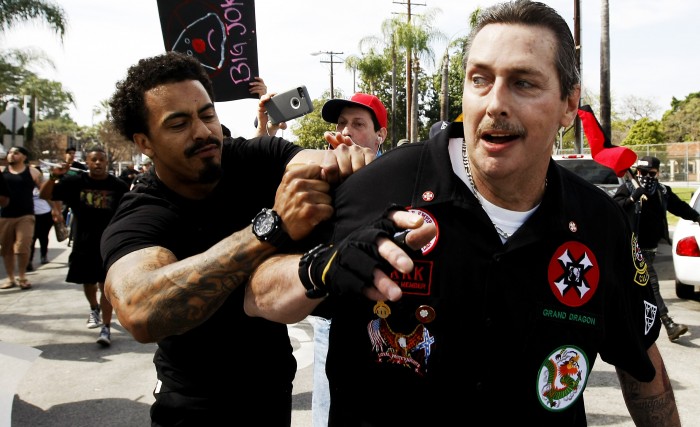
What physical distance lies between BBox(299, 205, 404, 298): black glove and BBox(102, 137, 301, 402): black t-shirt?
34.7 inches

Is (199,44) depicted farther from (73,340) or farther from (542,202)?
(73,340)

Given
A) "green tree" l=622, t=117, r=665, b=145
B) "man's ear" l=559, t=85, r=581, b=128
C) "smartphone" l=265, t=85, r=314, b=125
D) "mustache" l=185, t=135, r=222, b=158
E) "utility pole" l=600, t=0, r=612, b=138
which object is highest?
"utility pole" l=600, t=0, r=612, b=138

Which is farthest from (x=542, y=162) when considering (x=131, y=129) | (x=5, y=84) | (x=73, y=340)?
(x=5, y=84)

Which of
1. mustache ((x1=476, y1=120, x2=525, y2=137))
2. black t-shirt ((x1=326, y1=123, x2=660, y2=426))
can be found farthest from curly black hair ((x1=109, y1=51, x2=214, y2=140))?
mustache ((x1=476, y1=120, x2=525, y2=137))

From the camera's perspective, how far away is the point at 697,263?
791cm

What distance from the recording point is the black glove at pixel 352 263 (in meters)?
1.33

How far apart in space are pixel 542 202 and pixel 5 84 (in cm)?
2920

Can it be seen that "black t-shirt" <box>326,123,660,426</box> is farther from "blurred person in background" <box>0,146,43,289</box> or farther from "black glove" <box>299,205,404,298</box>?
"blurred person in background" <box>0,146,43,289</box>

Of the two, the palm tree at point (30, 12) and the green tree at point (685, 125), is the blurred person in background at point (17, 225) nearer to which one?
the palm tree at point (30, 12)

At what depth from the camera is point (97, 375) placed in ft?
18.5

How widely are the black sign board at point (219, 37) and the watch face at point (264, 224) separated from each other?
174 cm

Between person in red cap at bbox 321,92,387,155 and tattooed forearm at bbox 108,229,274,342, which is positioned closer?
tattooed forearm at bbox 108,229,274,342

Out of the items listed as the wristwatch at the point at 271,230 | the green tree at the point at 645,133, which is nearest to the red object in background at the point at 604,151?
the wristwatch at the point at 271,230

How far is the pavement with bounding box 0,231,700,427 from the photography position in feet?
15.0
